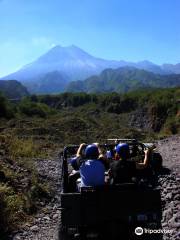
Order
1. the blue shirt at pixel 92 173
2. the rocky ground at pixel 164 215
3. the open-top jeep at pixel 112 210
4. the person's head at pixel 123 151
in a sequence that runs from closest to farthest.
Result: the open-top jeep at pixel 112 210 → the person's head at pixel 123 151 → the blue shirt at pixel 92 173 → the rocky ground at pixel 164 215

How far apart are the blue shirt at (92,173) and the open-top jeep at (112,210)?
45cm

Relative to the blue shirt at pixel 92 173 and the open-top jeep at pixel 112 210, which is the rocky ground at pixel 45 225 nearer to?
the blue shirt at pixel 92 173

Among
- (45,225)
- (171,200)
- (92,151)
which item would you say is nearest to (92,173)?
(92,151)

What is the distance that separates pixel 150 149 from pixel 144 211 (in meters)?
1.33

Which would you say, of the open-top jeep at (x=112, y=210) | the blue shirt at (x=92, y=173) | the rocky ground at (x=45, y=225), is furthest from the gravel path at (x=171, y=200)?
the rocky ground at (x=45, y=225)

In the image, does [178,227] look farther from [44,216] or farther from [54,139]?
[54,139]

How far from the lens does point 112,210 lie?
758cm

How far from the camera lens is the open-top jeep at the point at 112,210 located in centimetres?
757

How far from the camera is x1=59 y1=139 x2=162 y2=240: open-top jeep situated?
24.8 ft

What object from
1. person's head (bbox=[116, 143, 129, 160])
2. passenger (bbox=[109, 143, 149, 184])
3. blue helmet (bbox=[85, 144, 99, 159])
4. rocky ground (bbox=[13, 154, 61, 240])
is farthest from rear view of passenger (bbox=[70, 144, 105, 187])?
rocky ground (bbox=[13, 154, 61, 240])

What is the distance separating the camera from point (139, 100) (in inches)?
2537

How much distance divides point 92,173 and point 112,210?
784mm

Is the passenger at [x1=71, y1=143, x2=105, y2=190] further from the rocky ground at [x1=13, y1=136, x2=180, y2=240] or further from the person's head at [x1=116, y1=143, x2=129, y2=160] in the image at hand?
the rocky ground at [x1=13, y1=136, x2=180, y2=240]

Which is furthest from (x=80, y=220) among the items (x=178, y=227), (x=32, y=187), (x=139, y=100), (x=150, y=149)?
(x=139, y=100)
